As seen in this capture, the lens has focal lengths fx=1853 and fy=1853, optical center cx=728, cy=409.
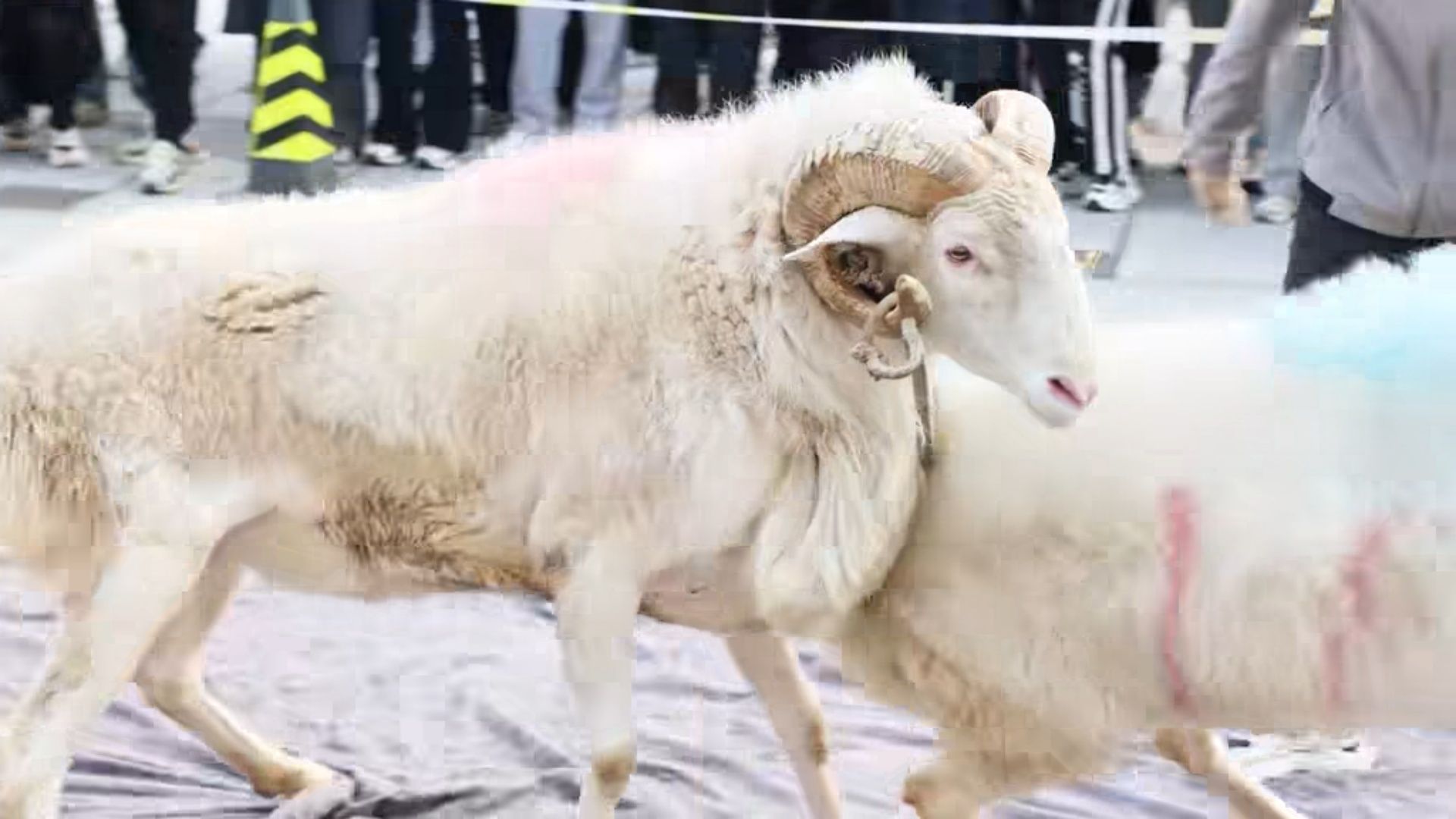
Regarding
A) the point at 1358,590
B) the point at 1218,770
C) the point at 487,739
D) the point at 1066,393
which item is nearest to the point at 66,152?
the point at 487,739

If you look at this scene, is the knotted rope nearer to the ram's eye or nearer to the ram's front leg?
the ram's eye

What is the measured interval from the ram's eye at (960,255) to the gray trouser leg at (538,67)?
4906mm

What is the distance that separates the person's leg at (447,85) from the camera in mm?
7211

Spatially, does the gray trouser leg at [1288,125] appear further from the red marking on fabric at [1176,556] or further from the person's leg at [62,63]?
the person's leg at [62,63]

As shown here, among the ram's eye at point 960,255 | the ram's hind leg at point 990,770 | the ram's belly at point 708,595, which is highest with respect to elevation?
the ram's eye at point 960,255

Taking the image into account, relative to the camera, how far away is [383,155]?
7.36 meters

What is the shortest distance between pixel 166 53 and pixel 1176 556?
561cm

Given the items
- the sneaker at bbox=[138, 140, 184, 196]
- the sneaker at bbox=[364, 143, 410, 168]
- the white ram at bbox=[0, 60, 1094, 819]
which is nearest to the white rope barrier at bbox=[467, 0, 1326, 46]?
the sneaker at bbox=[364, 143, 410, 168]

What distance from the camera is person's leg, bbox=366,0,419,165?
7211 mm

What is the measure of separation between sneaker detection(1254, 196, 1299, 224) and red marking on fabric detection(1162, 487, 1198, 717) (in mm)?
4827

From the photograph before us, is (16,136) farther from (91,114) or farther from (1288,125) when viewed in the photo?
(1288,125)

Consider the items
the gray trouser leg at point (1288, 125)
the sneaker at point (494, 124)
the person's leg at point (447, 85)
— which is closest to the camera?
the gray trouser leg at point (1288, 125)

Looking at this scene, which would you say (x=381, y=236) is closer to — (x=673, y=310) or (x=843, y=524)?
(x=673, y=310)

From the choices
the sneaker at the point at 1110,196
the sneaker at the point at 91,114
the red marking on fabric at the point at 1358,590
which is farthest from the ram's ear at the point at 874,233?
the sneaker at the point at 91,114
